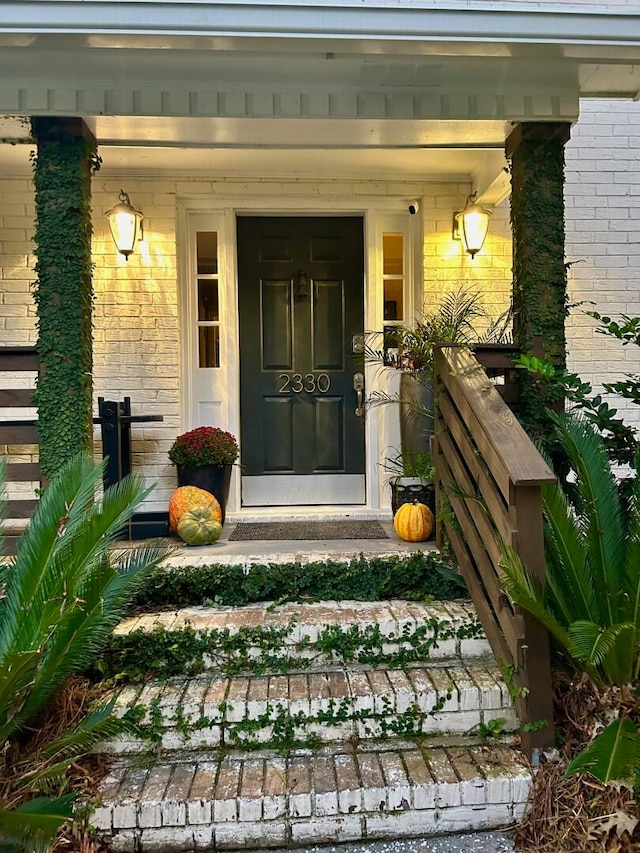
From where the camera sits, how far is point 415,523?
2975 millimetres

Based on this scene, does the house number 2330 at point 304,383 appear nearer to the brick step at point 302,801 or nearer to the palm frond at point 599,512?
the palm frond at point 599,512

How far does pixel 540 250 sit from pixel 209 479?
215 cm

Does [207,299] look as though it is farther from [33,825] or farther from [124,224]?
[33,825]

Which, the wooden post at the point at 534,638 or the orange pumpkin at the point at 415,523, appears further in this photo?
the orange pumpkin at the point at 415,523

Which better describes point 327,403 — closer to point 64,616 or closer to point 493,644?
point 493,644

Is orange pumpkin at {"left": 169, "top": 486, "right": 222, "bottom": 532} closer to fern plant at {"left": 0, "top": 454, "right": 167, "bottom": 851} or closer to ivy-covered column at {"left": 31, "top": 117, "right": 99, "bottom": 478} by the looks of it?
ivy-covered column at {"left": 31, "top": 117, "right": 99, "bottom": 478}

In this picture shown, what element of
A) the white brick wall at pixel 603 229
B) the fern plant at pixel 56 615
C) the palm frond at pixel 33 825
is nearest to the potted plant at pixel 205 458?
the fern plant at pixel 56 615

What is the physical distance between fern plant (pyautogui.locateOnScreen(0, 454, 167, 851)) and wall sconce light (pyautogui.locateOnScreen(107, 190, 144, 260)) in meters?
1.91

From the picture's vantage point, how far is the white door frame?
3738mm

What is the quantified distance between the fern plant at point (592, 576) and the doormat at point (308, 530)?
1.24 m

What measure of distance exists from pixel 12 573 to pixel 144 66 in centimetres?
201

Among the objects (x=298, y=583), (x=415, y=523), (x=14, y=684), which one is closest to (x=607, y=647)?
(x=298, y=583)

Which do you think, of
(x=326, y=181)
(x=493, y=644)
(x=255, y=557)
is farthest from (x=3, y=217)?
(x=493, y=644)

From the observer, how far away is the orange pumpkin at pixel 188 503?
3148mm
